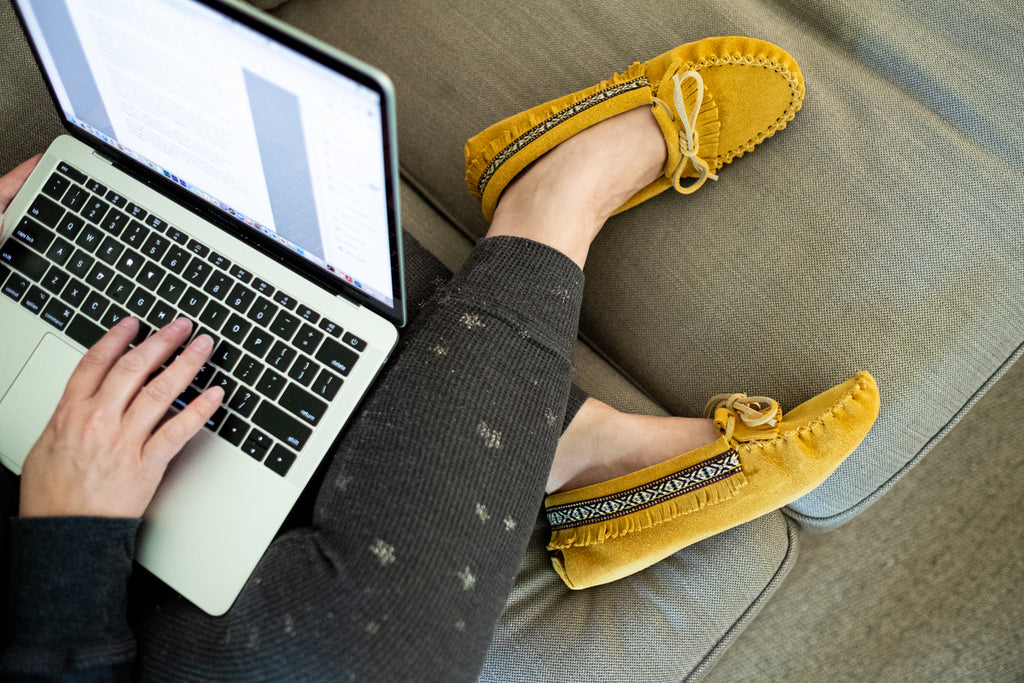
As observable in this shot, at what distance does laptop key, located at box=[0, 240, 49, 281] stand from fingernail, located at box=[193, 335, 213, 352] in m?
0.19

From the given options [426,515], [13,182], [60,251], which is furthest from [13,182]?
[426,515]

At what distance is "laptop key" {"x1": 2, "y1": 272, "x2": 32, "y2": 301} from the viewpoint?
24.1 inches

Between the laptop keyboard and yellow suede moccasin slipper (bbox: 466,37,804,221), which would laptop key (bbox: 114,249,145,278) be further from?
yellow suede moccasin slipper (bbox: 466,37,804,221)

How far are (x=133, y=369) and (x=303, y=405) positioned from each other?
0.48ft

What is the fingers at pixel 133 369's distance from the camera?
55cm

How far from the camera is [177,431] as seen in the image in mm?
530

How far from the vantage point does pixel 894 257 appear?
0.73m

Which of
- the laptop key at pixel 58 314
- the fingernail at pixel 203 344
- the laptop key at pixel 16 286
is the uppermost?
the fingernail at pixel 203 344

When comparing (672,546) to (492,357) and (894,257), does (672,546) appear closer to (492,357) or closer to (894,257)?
(492,357)

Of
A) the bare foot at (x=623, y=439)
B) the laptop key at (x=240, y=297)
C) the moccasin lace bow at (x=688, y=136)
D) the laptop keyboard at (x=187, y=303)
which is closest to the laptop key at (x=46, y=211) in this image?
the laptop keyboard at (x=187, y=303)

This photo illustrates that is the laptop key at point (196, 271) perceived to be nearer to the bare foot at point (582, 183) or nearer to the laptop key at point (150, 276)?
the laptop key at point (150, 276)

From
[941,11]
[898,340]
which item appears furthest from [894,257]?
[941,11]

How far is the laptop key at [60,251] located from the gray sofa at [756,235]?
24 cm

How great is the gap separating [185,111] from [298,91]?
0.14 m
